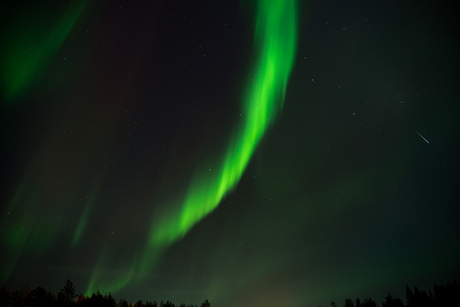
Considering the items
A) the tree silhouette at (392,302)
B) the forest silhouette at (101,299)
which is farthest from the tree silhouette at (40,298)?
the tree silhouette at (392,302)

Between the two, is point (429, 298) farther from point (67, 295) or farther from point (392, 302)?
point (67, 295)

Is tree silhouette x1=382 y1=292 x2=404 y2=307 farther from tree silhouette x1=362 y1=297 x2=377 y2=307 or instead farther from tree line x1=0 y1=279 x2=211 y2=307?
tree line x1=0 y1=279 x2=211 y2=307

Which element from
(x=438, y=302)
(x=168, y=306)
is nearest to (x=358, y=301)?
(x=438, y=302)

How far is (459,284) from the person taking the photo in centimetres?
4600

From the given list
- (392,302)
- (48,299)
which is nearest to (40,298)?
(48,299)

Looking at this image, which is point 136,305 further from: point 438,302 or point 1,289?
point 438,302

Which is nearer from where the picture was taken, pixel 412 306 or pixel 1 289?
pixel 412 306

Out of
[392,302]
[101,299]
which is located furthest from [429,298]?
[101,299]

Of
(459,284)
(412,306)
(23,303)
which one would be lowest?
(23,303)

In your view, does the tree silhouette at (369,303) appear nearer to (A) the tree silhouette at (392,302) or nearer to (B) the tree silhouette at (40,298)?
(A) the tree silhouette at (392,302)

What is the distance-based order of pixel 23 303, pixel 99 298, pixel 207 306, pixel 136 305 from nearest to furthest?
pixel 99 298 → pixel 23 303 → pixel 136 305 → pixel 207 306

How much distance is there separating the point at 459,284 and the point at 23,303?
81385mm

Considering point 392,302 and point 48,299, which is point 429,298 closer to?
point 392,302

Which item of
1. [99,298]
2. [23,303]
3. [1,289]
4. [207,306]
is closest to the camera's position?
[99,298]
